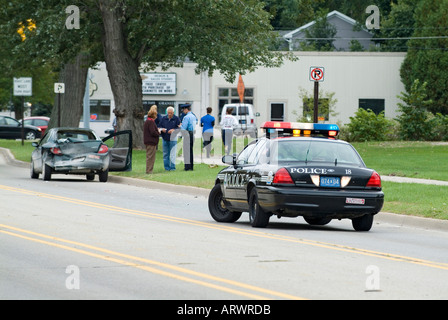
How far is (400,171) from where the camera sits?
91.0 feet

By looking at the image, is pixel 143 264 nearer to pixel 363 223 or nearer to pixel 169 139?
pixel 363 223

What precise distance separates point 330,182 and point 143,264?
4.94 meters

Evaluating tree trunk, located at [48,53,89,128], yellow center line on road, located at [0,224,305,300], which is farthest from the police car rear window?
tree trunk, located at [48,53,89,128]

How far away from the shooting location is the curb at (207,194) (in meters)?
17.0

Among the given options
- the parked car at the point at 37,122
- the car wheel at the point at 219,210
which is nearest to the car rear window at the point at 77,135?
the car wheel at the point at 219,210

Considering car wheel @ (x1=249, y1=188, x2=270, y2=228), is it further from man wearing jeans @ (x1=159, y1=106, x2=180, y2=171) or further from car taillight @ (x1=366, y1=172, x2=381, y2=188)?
man wearing jeans @ (x1=159, y1=106, x2=180, y2=171)

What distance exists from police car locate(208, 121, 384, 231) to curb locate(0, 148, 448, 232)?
1.38 m

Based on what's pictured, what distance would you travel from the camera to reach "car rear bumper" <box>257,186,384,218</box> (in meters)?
15.1

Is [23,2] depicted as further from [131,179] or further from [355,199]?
[355,199]

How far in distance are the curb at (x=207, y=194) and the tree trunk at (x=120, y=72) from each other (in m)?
4.28

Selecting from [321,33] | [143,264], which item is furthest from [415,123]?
[321,33]

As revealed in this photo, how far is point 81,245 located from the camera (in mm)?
12820
